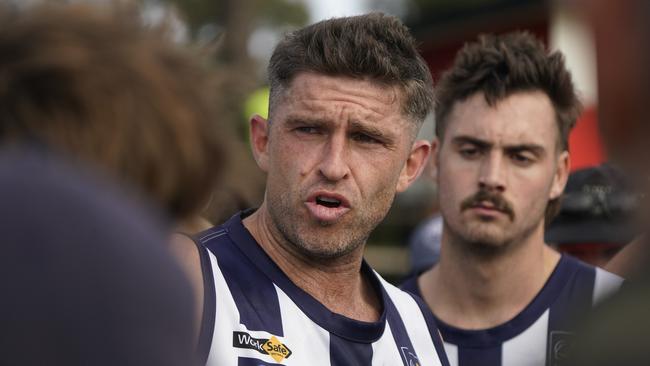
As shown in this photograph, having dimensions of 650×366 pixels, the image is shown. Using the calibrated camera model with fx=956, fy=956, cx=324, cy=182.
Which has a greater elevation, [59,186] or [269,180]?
[269,180]

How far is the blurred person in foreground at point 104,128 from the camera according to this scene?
128 cm

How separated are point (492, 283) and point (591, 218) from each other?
1.13 meters

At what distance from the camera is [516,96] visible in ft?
14.9

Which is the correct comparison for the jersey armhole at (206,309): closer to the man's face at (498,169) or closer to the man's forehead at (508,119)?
the man's face at (498,169)

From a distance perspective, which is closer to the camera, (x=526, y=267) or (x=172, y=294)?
(x=172, y=294)

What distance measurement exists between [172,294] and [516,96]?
3429 mm

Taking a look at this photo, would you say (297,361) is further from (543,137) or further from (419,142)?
(543,137)

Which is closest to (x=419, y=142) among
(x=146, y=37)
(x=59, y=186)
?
(x=146, y=37)

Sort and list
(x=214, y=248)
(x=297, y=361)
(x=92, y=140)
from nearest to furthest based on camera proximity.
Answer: (x=92, y=140) < (x=297, y=361) < (x=214, y=248)

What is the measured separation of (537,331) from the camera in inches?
168

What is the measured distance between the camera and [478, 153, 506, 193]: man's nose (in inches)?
170

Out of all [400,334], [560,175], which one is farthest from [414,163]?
[560,175]

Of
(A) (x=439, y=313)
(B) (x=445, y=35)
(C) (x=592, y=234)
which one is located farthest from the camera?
(B) (x=445, y=35)

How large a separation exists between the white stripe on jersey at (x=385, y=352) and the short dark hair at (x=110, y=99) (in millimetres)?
1823
